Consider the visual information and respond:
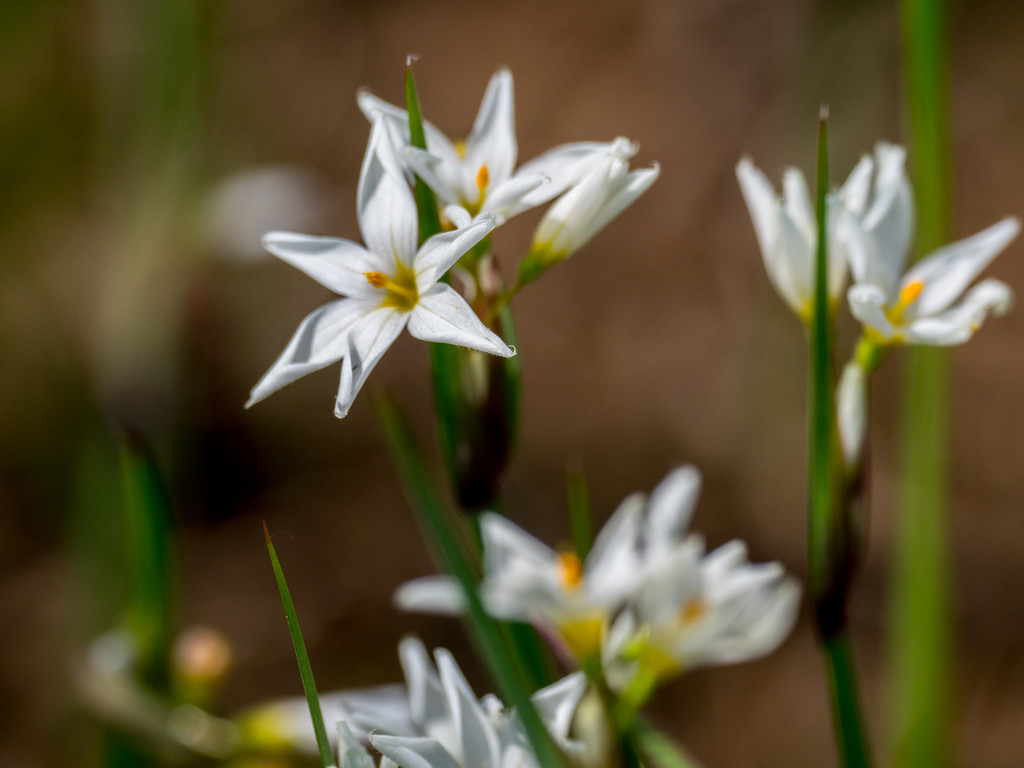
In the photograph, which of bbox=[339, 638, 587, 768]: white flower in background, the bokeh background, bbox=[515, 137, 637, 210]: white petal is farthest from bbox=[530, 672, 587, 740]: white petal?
the bokeh background

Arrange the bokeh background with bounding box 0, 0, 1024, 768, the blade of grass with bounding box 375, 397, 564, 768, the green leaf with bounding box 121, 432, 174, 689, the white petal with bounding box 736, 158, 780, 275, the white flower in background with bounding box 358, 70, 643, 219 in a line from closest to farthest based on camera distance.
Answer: the blade of grass with bounding box 375, 397, 564, 768, the white flower in background with bounding box 358, 70, 643, 219, the white petal with bounding box 736, 158, 780, 275, the green leaf with bounding box 121, 432, 174, 689, the bokeh background with bounding box 0, 0, 1024, 768

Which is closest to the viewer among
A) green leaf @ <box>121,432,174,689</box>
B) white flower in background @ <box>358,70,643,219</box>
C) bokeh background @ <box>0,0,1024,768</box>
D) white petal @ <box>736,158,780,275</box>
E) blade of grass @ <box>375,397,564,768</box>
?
blade of grass @ <box>375,397,564,768</box>

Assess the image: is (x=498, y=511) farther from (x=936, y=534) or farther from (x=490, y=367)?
(x=936, y=534)

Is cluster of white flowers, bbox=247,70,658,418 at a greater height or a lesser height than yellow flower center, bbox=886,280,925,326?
greater

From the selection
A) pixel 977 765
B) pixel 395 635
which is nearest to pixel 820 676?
pixel 977 765

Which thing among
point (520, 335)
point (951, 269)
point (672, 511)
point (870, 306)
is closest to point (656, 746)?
point (672, 511)

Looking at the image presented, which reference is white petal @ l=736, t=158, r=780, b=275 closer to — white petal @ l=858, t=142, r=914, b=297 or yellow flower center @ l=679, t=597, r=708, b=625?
white petal @ l=858, t=142, r=914, b=297
